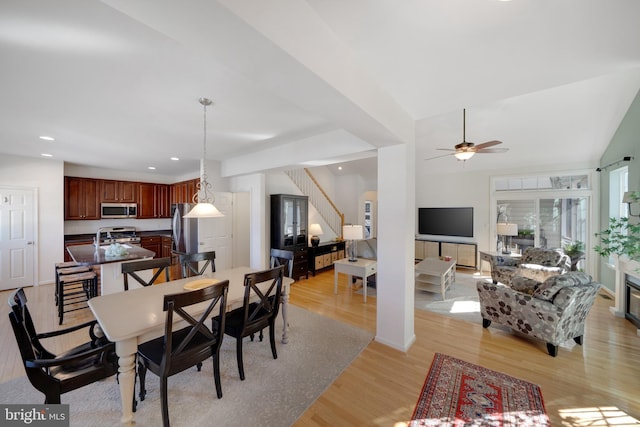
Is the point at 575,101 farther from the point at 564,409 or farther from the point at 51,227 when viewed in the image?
the point at 51,227

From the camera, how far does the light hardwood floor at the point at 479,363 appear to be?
1859 mm

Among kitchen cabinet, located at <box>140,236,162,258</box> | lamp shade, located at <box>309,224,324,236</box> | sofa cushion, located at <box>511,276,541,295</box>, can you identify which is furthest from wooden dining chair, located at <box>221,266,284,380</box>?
kitchen cabinet, located at <box>140,236,162,258</box>

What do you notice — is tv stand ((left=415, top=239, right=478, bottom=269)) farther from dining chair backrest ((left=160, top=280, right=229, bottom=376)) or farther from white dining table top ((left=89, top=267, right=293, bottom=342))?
dining chair backrest ((left=160, top=280, right=229, bottom=376))

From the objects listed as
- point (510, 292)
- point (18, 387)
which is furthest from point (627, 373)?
point (18, 387)

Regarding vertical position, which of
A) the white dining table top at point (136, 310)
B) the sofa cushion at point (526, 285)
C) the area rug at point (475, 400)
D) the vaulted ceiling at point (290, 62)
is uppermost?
the vaulted ceiling at point (290, 62)

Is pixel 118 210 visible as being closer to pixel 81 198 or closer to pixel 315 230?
pixel 81 198

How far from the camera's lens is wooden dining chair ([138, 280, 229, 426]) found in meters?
1.61

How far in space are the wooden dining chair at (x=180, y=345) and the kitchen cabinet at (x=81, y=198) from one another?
18.4ft

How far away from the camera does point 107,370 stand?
5.45ft

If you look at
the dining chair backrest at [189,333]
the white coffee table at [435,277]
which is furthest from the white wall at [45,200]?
the white coffee table at [435,277]

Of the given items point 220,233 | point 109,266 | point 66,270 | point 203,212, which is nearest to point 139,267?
point 203,212

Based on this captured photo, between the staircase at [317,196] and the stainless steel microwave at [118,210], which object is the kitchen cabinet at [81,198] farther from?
the staircase at [317,196]

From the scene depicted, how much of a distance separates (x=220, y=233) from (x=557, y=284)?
17.1 feet

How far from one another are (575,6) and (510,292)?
273 centimetres
